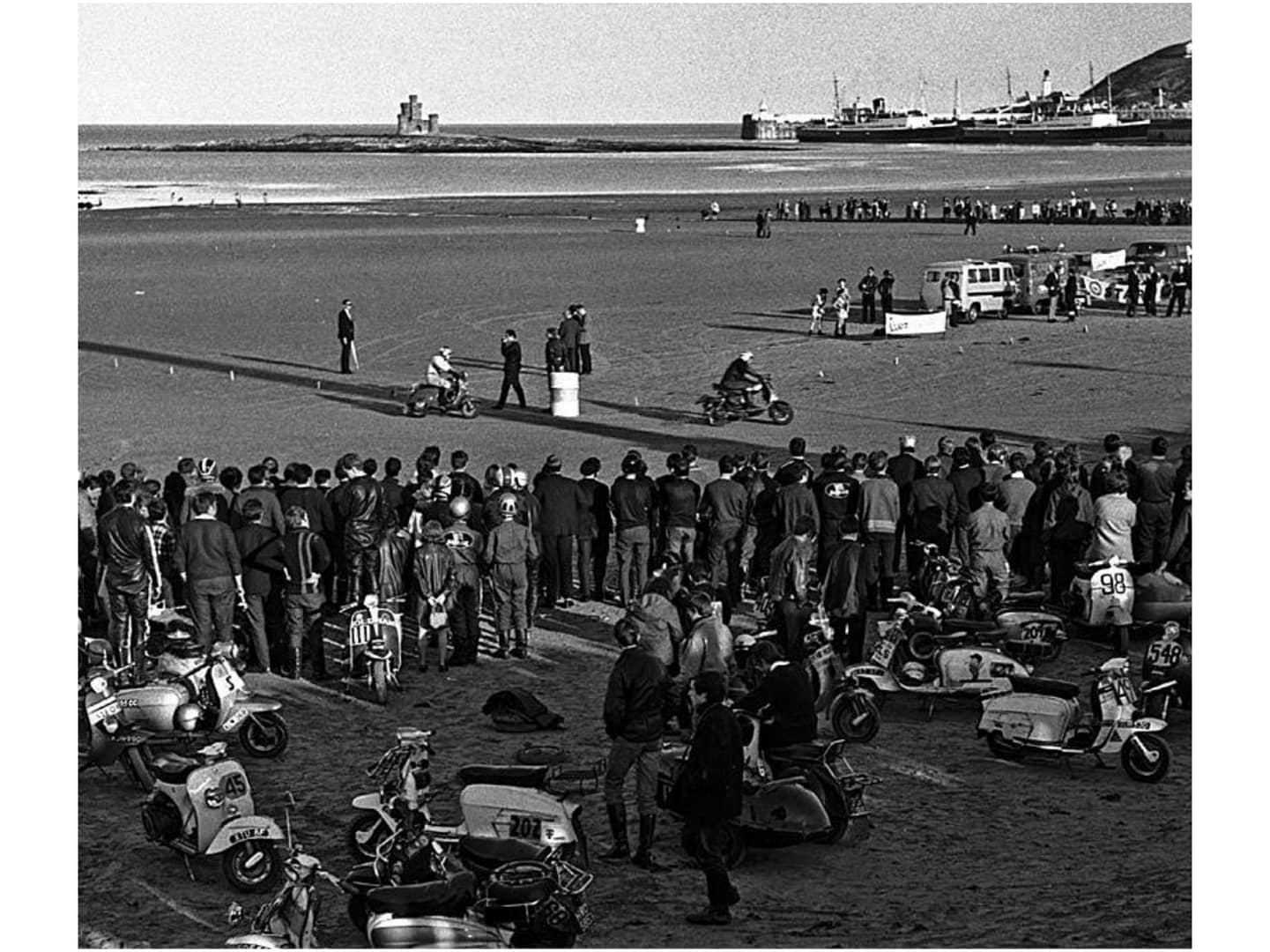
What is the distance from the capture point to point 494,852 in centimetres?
1102

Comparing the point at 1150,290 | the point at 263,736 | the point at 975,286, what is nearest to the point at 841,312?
the point at 975,286

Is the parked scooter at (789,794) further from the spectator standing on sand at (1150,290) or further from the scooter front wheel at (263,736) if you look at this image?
the spectator standing on sand at (1150,290)

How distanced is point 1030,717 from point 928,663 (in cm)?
151

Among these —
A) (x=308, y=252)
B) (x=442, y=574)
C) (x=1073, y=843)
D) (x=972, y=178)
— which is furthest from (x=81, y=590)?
(x=972, y=178)

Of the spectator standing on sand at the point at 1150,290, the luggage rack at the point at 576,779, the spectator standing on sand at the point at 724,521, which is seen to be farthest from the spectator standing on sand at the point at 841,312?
the luggage rack at the point at 576,779

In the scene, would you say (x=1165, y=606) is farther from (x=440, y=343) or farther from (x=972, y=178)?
(x=972, y=178)

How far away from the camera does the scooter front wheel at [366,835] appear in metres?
11.6

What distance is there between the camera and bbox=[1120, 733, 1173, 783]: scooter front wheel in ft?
42.6

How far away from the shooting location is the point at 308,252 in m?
61.3

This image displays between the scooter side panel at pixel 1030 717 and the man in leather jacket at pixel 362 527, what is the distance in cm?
554

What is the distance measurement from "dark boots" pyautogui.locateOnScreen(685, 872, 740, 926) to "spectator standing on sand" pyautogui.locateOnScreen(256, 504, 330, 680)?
5814 mm

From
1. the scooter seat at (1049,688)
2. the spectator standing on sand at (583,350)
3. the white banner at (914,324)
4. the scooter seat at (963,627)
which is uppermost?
the white banner at (914,324)

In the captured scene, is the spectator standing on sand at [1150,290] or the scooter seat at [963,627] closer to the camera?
the scooter seat at [963,627]

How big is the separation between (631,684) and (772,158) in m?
171
